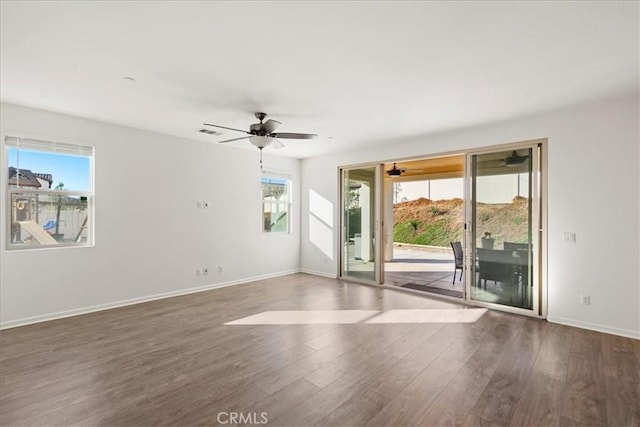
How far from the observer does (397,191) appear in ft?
44.8

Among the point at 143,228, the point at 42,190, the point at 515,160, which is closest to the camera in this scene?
the point at 42,190

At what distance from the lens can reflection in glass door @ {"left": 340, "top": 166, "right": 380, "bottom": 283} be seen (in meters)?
6.09

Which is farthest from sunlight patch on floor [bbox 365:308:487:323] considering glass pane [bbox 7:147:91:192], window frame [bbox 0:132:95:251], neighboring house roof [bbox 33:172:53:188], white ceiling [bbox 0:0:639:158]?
neighboring house roof [bbox 33:172:53:188]

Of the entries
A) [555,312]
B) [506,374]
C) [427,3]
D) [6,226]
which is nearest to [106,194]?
[6,226]

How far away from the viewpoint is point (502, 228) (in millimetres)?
4484

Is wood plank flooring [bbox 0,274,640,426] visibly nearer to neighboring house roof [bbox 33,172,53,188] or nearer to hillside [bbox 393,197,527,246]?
neighboring house roof [bbox 33,172,53,188]

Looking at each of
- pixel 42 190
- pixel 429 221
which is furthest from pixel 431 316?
pixel 429 221

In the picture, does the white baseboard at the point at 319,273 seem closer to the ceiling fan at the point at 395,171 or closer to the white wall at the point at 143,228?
the white wall at the point at 143,228

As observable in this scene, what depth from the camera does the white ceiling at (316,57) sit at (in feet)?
6.75

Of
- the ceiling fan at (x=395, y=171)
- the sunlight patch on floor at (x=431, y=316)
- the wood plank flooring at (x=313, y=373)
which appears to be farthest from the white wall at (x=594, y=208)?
the ceiling fan at (x=395, y=171)

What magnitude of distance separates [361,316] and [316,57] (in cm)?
317

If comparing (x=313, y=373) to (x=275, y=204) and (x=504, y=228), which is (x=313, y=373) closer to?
(x=504, y=228)

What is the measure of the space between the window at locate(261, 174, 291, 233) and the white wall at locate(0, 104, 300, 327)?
0.75ft

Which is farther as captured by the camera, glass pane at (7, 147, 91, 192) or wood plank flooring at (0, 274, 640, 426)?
glass pane at (7, 147, 91, 192)
